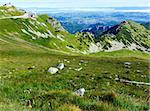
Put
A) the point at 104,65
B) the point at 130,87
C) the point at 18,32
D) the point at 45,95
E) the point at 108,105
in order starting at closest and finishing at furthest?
the point at 108,105 → the point at 45,95 → the point at 130,87 → the point at 104,65 → the point at 18,32

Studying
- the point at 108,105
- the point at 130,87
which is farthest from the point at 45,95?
the point at 130,87

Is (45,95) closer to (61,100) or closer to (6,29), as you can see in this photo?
(61,100)

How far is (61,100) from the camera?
44.8ft

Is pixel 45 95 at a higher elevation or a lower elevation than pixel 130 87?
higher

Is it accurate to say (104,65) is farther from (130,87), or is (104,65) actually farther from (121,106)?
(121,106)

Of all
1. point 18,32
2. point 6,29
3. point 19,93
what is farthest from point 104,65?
point 18,32

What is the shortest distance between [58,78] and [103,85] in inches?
143

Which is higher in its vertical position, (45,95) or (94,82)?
(45,95)

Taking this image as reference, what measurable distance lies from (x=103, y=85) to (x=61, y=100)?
1543 centimetres

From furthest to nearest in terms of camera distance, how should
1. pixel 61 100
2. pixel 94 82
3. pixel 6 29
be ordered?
1. pixel 6 29
2. pixel 94 82
3. pixel 61 100

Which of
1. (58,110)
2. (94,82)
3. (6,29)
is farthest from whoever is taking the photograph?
(6,29)

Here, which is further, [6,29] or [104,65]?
[6,29]

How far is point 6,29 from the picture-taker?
168m

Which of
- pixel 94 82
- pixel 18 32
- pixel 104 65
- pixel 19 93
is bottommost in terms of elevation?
pixel 18 32
